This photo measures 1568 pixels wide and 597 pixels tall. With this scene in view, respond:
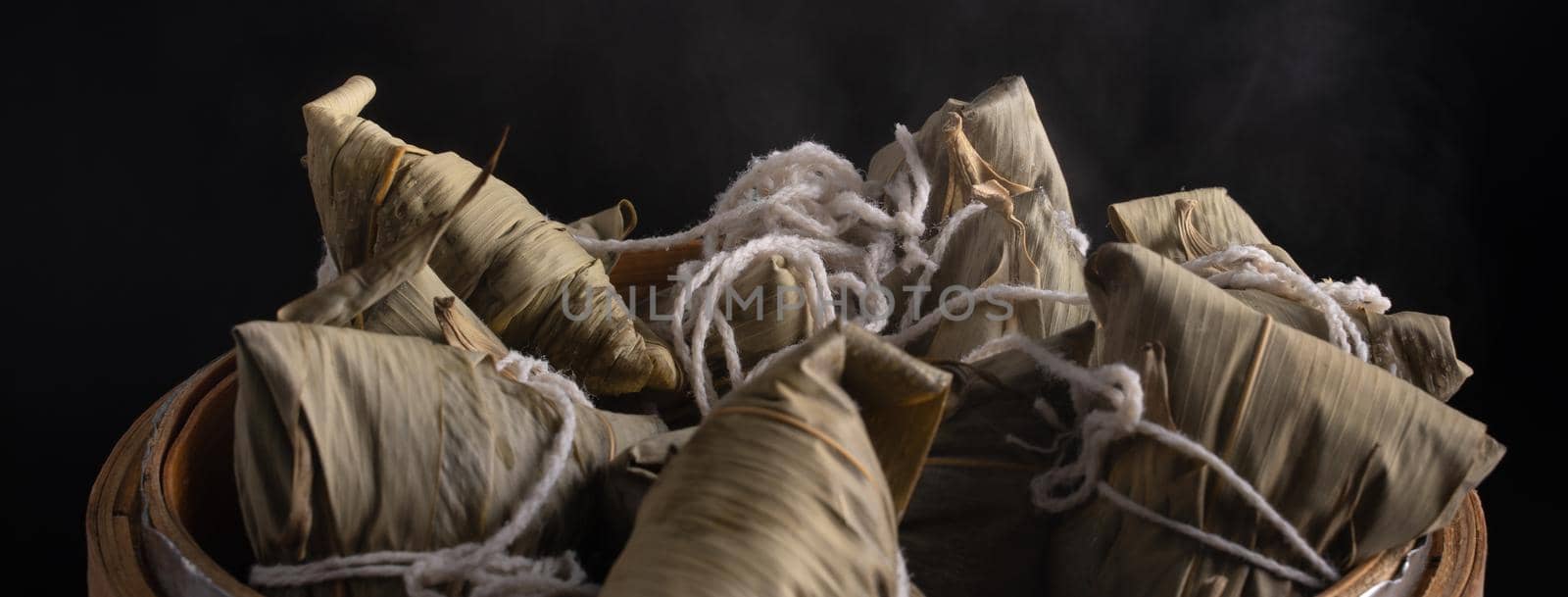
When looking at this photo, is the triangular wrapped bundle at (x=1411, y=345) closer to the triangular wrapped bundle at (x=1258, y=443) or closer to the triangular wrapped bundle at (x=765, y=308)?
the triangular wrapped bundle at (x=1258, y=443)

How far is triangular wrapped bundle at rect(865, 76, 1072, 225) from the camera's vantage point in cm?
110

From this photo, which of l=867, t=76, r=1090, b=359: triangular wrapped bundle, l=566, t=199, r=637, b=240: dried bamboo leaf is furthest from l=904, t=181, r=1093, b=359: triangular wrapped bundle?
l=566, t=199, r=637, b=240: dried bamboo leaf

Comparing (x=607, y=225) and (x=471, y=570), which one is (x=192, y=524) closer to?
(x=471, y=570)

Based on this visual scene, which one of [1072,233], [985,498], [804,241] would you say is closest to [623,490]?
[985,498]

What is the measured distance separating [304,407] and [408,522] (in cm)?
→ 8

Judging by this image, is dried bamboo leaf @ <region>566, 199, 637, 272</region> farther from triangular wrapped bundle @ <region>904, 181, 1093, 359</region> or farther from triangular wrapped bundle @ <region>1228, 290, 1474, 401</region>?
triangular wrapped bundle @ <region>1228, 290, 1474, 401</region>

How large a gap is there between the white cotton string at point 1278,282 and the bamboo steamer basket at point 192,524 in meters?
0.13

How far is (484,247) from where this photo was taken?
0.98 metres

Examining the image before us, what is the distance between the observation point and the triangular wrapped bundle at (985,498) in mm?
807

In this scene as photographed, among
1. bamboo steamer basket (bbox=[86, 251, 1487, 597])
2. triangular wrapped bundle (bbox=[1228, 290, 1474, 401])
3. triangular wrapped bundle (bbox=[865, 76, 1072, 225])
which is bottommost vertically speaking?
bamboo steamer basket (bbox=[86, 251, 1487, 597])

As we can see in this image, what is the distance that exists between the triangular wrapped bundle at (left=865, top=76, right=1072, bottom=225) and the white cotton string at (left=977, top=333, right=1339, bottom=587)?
→ 0.32 meters

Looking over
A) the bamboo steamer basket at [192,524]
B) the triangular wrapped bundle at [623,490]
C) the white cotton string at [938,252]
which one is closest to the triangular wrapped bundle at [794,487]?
the triangular wrapped bundle at [623,490]

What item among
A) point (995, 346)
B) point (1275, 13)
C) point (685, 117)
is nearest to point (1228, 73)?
point (1275, 13)

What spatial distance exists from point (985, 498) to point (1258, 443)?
0.52 feet
